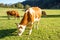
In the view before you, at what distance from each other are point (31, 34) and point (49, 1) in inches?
5392

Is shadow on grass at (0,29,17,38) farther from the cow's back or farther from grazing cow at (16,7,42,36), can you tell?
the cow's back

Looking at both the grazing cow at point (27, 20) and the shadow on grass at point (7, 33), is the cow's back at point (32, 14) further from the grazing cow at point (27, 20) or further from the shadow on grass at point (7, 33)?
the shadow on grass at point (7, 33)

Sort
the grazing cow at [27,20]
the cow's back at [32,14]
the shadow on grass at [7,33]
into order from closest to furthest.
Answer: the grazing cow at [27,20]
the cow's back at [32,14]
the shadow on grass at [7,33]

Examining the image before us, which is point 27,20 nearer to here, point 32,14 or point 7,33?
point 32,14

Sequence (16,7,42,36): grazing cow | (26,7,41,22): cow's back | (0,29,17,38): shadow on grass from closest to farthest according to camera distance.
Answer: (16,7,42,36): grazing cow
(26,7,41,22): cow's back
(0,29,17,38): shadow on grass

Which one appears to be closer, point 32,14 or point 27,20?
point 27,20

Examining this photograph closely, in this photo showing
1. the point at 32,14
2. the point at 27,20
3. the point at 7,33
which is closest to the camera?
the point at 27,20

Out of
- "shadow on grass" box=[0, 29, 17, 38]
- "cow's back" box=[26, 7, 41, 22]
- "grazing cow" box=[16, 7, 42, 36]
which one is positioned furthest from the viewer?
"shadow on grass" box=[0, 29, 17, 38]

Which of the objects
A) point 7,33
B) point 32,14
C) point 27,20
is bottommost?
point 7,33

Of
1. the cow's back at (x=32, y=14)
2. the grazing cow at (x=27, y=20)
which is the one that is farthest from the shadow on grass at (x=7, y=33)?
the cow's back at (x=32, y=14)

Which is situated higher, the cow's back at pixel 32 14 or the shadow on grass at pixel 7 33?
the cow's back at pixel 32 14

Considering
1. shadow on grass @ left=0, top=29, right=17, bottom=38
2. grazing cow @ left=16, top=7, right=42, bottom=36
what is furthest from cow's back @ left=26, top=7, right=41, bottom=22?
shadow on grass @ left=0, top=29, right=17, bottom=38

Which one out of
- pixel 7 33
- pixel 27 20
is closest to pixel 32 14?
pixel 27 20

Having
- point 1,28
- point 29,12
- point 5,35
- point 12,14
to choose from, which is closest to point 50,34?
point 29,12
